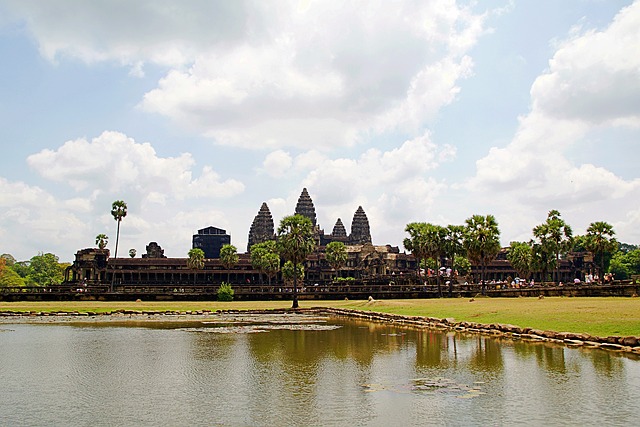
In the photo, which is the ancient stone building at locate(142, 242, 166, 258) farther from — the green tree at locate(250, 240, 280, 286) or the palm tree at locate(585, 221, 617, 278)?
the palm tree at locate(585, 221, 617, 278)

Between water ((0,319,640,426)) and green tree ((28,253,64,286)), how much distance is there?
14641cm

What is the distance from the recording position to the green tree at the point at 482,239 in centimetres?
7656

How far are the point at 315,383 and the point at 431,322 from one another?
2374cm

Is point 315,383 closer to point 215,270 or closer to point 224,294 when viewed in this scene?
point 224,294

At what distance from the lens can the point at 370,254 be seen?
15550 cm

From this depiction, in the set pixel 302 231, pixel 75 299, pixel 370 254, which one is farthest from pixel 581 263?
pixel 75 299

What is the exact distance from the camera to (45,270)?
170 m

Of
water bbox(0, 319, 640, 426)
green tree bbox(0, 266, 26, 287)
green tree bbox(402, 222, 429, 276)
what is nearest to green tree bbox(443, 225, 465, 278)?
green tree bbox(402, 222, 429, 276)

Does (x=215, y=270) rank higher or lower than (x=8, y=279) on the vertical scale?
higher

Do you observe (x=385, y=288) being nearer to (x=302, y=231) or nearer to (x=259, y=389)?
(x=302, y=231)

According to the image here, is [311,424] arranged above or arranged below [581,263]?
below

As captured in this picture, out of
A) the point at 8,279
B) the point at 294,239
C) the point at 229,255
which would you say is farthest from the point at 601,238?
the point at 8,279

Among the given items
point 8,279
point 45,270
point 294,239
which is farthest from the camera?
point 45,270

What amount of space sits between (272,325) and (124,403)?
27.5 m
